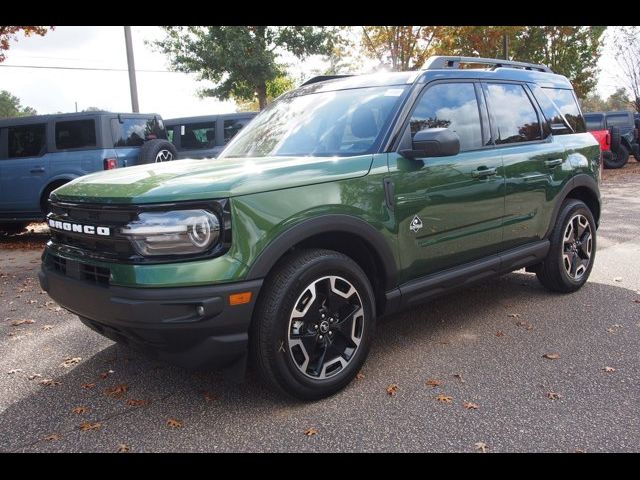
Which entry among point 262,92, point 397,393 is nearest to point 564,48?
point 262,92

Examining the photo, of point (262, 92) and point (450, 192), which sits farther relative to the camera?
point (262, 92)

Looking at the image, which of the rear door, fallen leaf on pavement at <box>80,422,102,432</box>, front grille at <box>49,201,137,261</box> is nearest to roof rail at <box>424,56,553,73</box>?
front grille at <box>49,201,137,261</box>

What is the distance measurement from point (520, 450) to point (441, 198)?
166cm

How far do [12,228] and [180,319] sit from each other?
9.32m

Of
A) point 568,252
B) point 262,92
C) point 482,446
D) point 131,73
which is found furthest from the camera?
point 262,92

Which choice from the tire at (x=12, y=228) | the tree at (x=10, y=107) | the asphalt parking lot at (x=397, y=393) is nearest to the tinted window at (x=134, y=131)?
the tire at (x=12, y=228)

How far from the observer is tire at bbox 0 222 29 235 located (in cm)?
1049

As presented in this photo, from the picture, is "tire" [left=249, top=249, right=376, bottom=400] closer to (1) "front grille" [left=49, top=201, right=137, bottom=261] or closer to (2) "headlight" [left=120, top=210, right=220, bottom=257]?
(2) "headlight" [left=120, top=210, right=220, bottom=257]

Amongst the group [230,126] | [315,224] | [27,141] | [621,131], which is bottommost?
[315,224]

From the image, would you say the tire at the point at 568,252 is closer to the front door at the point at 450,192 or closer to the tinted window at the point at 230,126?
the front door at the point at 450,192

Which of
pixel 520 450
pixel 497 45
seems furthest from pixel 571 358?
pixel 497 45

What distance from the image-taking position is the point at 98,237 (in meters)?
2.99

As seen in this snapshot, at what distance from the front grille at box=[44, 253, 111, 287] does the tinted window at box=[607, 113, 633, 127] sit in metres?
20.8

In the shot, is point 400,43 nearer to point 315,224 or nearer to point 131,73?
point 131,73
